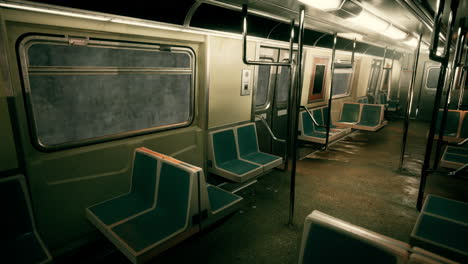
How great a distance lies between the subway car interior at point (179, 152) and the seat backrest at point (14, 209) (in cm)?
1

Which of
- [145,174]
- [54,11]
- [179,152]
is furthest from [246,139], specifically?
[54,11]

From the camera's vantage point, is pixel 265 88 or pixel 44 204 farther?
pixel 265 88

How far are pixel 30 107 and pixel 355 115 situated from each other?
746 cm

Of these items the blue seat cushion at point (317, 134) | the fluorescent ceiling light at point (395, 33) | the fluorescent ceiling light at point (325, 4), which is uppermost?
the fluorescent ceiling light at point (395, 33)

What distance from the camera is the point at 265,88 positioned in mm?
5418

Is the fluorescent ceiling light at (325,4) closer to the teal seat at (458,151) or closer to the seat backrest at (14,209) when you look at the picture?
→ the seat backrest at (14,209)

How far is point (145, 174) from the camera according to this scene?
2.85 metres

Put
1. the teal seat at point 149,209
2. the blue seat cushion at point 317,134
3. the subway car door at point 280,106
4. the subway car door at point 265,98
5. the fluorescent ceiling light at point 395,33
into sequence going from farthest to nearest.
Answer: the blue seat cushion at point 317,134
the subway car door at point 280,106
the subway car door at point 265,98
the fluorescent ceiling light at point 395,33
the teal seat at point 149,209

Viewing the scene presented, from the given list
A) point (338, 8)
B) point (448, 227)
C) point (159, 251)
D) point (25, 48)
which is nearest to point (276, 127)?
point (338, 8)

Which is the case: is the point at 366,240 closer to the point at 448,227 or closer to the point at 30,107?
the point at 448,227

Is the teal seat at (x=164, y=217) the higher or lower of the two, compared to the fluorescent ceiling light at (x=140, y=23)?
lower

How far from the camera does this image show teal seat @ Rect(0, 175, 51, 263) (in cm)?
210

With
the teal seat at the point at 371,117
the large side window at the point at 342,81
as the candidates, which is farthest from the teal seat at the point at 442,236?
the large side window at the point at 342,81

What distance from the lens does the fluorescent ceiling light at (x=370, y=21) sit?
3.28 metres
